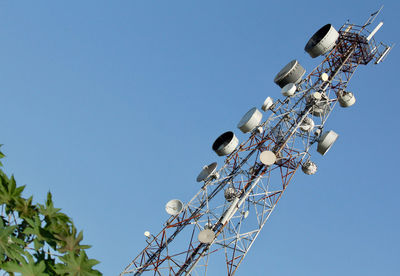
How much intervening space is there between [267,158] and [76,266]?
650 inches

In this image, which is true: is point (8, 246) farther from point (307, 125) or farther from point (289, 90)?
point (289, 90)

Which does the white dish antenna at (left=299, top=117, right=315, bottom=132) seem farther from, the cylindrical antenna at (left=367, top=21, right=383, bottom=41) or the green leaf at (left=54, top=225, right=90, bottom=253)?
the green leaf at (left=54, top=225, right=90, bottom=253)

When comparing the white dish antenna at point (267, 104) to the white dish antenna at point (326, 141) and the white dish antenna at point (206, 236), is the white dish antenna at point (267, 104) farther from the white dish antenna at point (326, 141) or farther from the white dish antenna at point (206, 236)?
the white dish antenna at point (206, 236)

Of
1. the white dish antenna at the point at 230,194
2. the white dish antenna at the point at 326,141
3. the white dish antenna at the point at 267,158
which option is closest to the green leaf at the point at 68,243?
the white dish antenna at the point at 230,194

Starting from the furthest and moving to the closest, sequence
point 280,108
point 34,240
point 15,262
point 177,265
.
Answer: point 280,108, point 177,265, point 34,240, point 15,262

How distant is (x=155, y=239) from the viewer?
22.8m

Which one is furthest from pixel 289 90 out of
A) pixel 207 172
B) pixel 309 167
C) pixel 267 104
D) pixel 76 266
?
pixel 76 266

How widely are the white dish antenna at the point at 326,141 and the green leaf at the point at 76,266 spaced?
743 inches

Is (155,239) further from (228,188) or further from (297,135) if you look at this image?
(297,135)

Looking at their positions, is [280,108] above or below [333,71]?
below

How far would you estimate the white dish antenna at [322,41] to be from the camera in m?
24.8

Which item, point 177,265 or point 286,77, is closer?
point 177,265

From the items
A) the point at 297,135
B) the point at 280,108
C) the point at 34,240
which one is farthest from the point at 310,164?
the point at 34,240

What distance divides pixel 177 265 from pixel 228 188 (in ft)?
14.6
